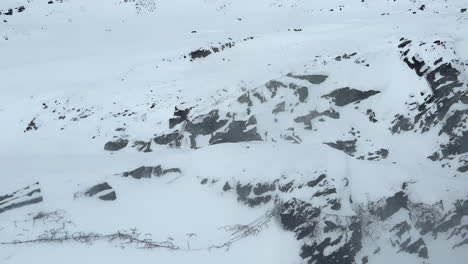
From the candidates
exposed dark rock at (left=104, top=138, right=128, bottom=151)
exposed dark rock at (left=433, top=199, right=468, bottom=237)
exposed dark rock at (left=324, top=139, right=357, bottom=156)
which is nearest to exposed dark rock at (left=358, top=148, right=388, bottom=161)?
exposed dark rock at (left=324, top=139, right=357, bottom=156)

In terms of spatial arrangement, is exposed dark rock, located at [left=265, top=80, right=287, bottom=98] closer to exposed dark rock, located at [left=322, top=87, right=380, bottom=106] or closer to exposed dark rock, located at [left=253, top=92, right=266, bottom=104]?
exposed dark rock, located at [left=253, top=92, right=266, bottom=104]

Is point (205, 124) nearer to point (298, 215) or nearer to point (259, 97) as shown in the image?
point (259, 97)

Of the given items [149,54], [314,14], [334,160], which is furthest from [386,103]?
[149,54]

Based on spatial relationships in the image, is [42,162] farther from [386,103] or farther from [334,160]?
[386,103]

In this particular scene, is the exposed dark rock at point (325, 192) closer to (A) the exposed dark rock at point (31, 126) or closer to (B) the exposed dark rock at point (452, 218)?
(B) the exposed dark rock at point (452, 218)

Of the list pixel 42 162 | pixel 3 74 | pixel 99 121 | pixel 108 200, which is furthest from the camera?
pixel 3 74

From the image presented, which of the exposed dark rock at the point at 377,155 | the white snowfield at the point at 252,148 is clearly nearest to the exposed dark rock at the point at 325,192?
the white snowfield at the point at 252,148
